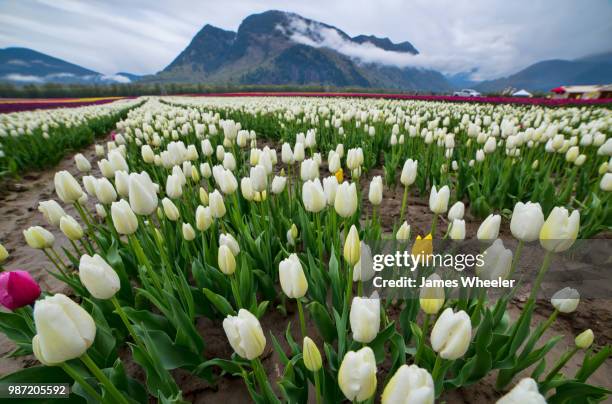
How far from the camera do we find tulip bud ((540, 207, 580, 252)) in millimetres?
1264

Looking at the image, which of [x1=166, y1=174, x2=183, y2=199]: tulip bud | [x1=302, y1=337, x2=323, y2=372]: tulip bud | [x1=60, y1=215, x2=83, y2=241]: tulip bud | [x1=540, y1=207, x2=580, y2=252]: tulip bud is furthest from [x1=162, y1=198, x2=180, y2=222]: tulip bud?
[x1=540, y1=207, x2=580, y2=252]: tulip bud

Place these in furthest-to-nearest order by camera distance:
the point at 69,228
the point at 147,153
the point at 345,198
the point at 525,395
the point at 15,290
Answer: the point at 147,153, the point at 69,228, the point at 345,198, the point at 15,290, the point at 525,395

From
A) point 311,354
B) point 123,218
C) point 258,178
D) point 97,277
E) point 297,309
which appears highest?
point 258,178

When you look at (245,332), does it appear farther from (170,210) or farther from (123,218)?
(170,210)

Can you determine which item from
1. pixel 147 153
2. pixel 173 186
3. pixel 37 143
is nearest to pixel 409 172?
pixel 173 186

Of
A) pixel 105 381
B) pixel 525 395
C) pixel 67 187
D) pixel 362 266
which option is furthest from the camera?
pixel 67 187

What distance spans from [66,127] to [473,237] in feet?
38.5

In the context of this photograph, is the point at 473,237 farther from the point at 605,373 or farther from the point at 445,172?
the point at 605,373

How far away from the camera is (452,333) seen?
1013 mm

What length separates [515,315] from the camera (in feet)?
7.25

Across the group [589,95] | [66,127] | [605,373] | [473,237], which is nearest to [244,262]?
[605,373]

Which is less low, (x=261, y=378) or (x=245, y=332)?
(x=245, y=332)

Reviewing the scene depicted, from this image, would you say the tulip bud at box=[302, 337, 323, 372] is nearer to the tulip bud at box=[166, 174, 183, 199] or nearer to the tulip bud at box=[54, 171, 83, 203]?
the tulip bud at box=[166, 174, 183, 199]

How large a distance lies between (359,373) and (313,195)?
1130mm
